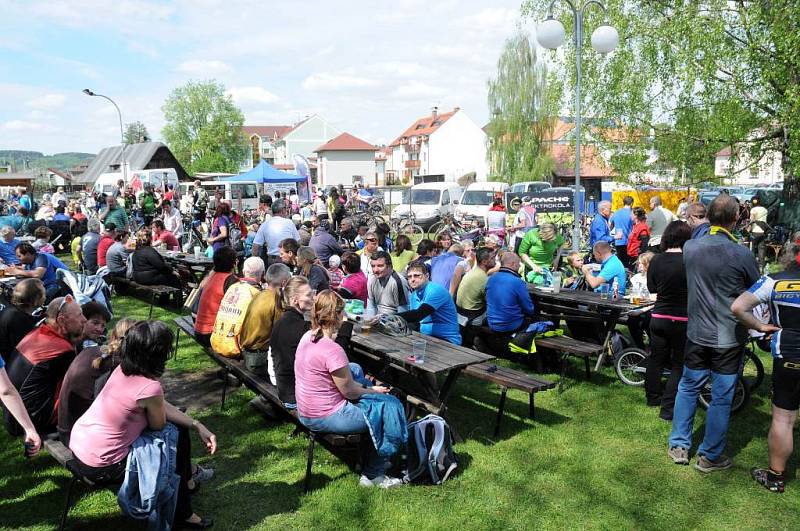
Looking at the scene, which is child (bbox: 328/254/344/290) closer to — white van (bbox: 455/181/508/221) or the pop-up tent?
white van (bbox: 455/181/508/221)

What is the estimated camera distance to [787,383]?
382cm

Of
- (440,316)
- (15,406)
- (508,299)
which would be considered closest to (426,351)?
(440,316)

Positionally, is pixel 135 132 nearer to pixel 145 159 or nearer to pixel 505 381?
pixel 145 159

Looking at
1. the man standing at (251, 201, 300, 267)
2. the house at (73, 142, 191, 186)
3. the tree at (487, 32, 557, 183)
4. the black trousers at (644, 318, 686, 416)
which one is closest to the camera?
the black trousers at (644, 318, 686, 416)

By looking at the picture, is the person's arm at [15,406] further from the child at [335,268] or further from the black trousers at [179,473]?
the child at [335,268]

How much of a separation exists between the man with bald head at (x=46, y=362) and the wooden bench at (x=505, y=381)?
3.01m

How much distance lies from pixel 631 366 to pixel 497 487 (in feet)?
8.87

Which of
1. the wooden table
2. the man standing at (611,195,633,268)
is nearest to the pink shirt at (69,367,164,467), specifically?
the wooden table

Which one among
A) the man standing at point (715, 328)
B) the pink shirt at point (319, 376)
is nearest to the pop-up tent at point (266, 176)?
the pink shirt at point (319, 376)

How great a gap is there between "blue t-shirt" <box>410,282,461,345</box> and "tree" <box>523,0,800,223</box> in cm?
1158

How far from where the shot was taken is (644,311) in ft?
20.4

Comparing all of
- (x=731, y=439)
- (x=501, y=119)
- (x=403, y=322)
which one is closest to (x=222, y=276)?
(x=403, y=322)

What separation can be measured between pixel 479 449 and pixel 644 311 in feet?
8.53

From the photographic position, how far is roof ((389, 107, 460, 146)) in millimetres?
72312
